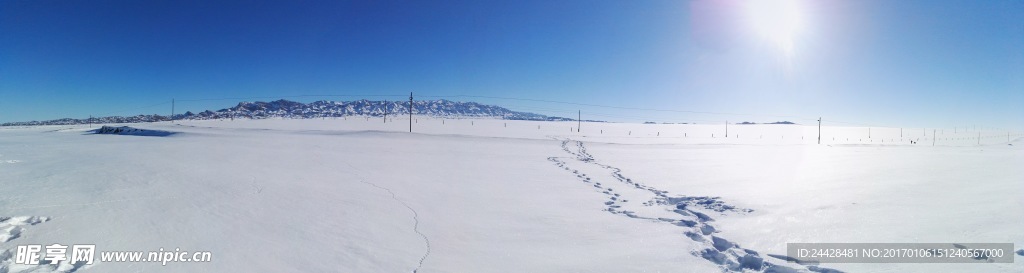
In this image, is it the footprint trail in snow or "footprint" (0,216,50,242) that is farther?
"footprint" (0,216,50,242)

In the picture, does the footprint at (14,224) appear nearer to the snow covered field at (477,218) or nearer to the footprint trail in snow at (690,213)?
the snow covered field at (477,218)

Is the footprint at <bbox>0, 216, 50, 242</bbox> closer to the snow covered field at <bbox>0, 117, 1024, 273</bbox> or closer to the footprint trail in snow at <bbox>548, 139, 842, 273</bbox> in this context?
the snow covered field at <bbox>0, 117, 1024, 273</bbox>

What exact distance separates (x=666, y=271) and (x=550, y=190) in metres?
5.25

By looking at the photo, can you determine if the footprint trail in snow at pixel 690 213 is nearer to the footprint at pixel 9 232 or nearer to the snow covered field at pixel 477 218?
the snow covered field at pixel 477 218

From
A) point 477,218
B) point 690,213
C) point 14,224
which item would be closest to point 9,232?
point 14,224

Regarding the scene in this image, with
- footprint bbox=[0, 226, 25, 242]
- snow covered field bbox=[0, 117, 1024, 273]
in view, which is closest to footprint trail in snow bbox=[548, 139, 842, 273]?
snow covered field bbox=[0, 117, 1024, 273]

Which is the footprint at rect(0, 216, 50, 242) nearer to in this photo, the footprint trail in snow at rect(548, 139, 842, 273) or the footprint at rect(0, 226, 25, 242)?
the footprint at rect(0, 226, 25, 242)


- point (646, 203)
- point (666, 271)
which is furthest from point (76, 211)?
point (646, 203)

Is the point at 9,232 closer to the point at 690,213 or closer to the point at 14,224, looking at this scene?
the point at 14,224

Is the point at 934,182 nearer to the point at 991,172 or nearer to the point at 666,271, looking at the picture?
the point at 991,172

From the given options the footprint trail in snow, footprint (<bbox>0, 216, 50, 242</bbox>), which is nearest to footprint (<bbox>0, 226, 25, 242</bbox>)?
footprint (<bbox>0, 216, 50, 242</bbox>)

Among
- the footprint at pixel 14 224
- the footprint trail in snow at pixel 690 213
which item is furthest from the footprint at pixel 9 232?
the footprint trail in snow at pixel 690 213

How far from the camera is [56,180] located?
25.7 feet

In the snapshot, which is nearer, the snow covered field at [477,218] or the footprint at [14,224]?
the snow covered field at [477,218]
